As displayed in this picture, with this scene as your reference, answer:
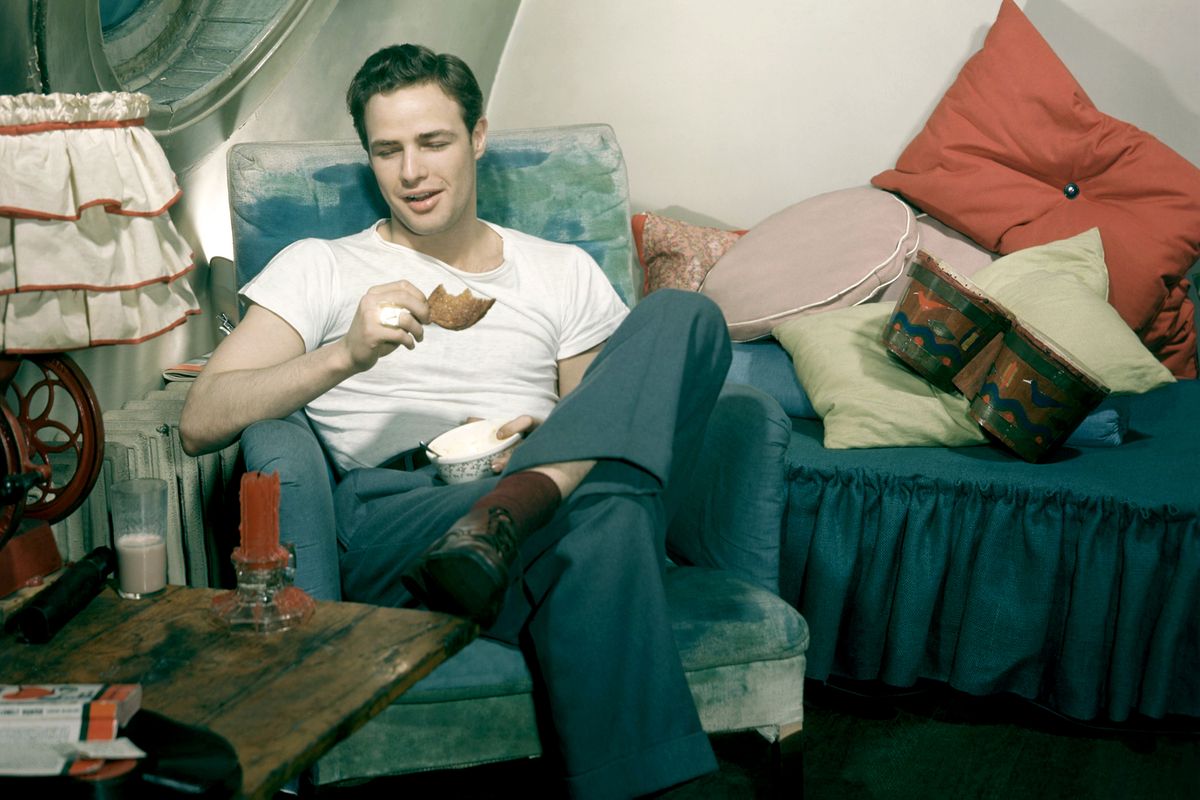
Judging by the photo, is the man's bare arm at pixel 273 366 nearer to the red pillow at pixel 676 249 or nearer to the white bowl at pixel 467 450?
the white bowl at pixel 467 450

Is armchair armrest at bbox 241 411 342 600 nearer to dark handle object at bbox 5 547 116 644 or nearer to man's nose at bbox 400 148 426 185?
dark handle object at bbox 5 547 116 644

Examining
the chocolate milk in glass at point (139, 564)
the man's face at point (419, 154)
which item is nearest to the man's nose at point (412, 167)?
the man's face at point (419, 154)

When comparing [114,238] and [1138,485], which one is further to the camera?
[1138,485]

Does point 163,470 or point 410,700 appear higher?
point 163,470

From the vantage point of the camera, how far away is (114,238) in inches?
59.4

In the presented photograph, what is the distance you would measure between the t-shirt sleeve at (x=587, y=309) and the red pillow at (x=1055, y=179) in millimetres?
881

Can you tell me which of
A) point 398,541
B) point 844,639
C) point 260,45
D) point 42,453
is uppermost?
point 260,45

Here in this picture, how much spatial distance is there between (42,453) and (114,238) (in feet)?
0.98

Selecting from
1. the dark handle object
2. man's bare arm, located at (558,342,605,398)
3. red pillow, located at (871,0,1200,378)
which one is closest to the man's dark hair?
man's bare arm, located at (558,342,605,398)

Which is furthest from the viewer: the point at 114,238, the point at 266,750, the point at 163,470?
the point at 163,470

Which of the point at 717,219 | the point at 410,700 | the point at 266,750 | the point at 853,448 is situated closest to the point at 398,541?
the point at 410,700

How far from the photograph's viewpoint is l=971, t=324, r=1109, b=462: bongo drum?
6.18ft

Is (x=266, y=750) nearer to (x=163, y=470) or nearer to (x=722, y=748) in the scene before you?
(x=163, y=470)

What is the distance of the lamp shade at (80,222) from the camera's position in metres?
1.40
